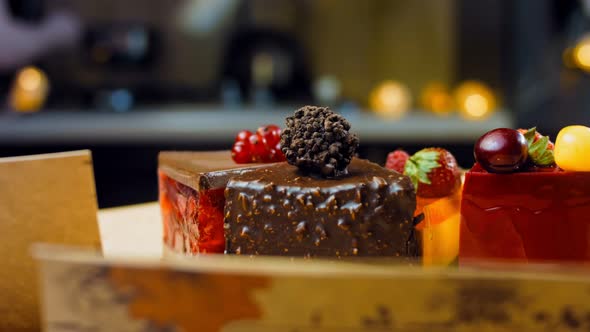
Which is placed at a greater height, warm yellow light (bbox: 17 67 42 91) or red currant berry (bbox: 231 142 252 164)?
warm yellow light (bbox: 17 67 42 91)

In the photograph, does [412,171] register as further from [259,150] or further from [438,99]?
[438,99]

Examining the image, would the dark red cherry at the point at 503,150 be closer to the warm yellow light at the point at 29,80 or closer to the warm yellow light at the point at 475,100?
the warm yellow light at the point at 475,100

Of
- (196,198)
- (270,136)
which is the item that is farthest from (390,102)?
(196,198)

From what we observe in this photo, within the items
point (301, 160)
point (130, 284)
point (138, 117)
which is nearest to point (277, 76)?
point (138, 117)

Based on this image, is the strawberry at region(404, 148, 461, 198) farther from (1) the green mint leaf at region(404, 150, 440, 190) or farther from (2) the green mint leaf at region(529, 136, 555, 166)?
(2) the green mint leaf at region(529, 136, 555, 166)

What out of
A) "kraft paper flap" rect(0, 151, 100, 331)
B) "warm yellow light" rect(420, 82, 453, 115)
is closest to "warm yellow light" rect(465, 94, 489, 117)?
"warm yellow light" rect(420, 82, 453, 115)
